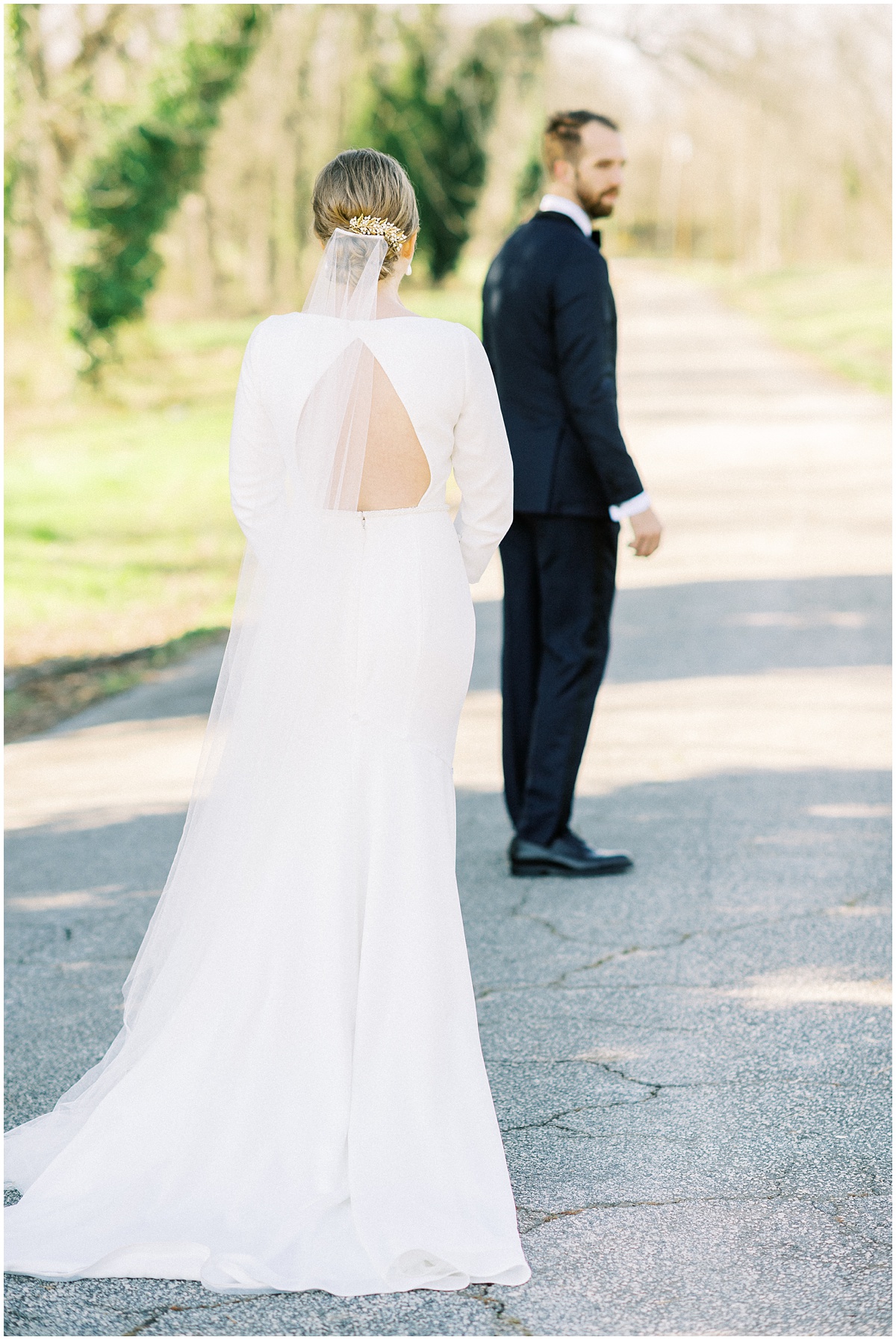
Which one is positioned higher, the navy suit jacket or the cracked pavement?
the navy suit jacket

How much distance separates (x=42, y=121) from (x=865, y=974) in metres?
18.6

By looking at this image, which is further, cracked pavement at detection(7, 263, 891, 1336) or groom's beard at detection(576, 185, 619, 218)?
groom's beard at detection(576, 185, 619, 218)

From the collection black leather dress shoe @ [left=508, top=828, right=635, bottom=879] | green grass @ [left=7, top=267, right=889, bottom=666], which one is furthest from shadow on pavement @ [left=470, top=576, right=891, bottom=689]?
black leather dress shoe @ [left=508, top=828, right=635, bottom=879]

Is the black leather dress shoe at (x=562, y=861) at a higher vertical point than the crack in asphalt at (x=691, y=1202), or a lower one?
higher

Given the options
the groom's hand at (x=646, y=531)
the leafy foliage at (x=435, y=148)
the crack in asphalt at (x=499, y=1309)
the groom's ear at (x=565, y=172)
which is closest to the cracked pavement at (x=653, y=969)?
the crack in asphalt at (x=499, y=1309)

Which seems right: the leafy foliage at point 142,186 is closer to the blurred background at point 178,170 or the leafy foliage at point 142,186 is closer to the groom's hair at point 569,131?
the blurred background at point 178,170

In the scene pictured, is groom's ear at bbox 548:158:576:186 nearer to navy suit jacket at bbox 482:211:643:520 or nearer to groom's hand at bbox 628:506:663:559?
navy suit jacket at bbox 482:211:643:520

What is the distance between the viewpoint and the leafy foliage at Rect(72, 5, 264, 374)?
21.3 m

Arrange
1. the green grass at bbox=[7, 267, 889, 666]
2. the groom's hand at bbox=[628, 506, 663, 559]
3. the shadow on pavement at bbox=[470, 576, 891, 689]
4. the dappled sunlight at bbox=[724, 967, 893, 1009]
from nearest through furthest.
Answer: the dappled sunlight at bbox=[724, 967, 893, 1009], the groom's hand at bbox=[628, 506, 663, 559], the shadow on pavement at bbox=[470, 576, 891, 689], the green grass at bbox=[7, 267, 889, 666]

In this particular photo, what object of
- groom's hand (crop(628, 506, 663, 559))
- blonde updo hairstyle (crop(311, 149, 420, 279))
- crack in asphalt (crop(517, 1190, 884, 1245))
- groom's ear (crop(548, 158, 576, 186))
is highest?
groom's ear (crop(548, 158, 576, 186))

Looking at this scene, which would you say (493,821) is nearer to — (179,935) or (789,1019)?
(789,1019)

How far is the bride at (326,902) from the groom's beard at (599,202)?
2123 mm

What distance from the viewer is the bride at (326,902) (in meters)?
2.81

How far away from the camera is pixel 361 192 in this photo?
2986 mm
